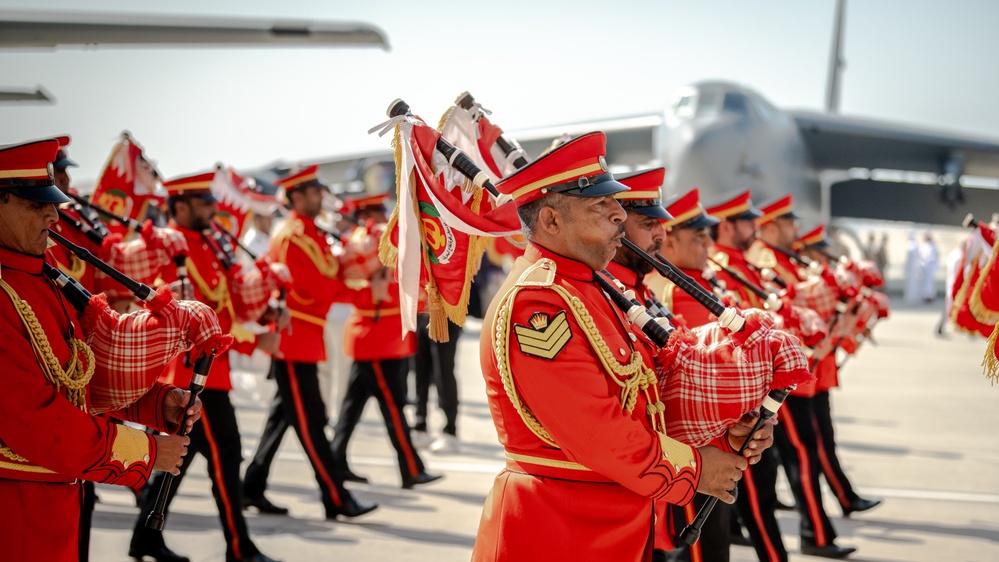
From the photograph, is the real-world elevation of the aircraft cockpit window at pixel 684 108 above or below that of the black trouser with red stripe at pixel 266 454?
above

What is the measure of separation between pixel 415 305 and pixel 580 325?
0.83 meters

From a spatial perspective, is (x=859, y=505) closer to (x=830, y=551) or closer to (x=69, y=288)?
(x=830, y=551)

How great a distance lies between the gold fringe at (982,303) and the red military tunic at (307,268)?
12.3 feet

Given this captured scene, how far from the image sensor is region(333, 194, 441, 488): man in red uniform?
6805 millimetres

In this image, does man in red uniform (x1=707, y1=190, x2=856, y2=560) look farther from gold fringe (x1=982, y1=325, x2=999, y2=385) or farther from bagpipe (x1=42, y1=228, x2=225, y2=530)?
bagpipe (x1=42, y1=228, x2=225, y2=530)

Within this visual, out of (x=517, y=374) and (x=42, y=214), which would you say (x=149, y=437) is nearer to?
(x=42, y=214)

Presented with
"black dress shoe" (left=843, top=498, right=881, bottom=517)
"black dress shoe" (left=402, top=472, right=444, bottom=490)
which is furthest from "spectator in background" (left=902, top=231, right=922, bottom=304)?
"black dress shoe" (left=402, top=472, right=444, bottom=490)

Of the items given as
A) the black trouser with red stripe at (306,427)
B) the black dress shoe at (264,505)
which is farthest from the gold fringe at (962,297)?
the black dress shoe at (264,505)

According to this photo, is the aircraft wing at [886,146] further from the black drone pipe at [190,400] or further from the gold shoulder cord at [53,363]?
the gold shoulder cord at [53,363]

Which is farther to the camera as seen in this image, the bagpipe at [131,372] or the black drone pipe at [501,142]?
the black drone pipe at [501,142]

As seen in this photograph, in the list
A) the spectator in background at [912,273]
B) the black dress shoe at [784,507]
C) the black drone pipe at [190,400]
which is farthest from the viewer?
the spectator in background at [912,273]

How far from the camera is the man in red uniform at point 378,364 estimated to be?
6.80 meters

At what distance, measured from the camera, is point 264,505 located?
6270 mm

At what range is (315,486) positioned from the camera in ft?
23.2
